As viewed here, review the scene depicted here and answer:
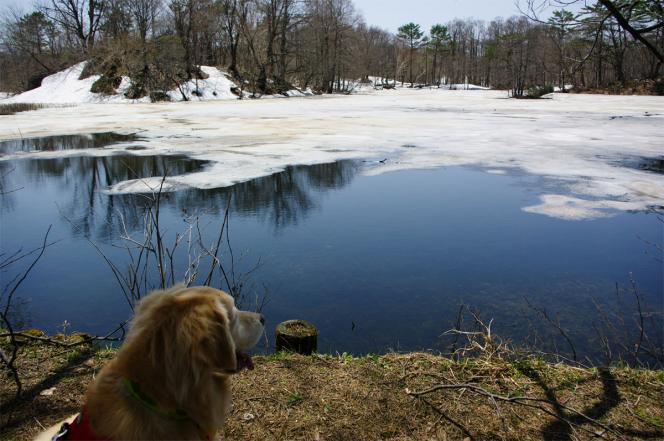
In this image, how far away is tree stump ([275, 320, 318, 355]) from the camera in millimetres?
4285

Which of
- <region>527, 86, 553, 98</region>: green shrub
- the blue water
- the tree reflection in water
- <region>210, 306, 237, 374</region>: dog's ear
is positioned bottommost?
the blue water

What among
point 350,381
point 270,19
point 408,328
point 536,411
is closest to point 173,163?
point 408,328

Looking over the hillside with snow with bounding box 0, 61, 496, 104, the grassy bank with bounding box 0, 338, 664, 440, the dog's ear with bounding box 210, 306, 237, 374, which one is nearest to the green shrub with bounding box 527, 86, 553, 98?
Answer: the hillside with snow with bounding box 0, 61, 496, 104

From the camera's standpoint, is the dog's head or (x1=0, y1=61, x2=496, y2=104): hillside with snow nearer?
the dog's head

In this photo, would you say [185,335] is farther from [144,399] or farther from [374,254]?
[374,254]

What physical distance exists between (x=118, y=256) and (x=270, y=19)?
43290mm

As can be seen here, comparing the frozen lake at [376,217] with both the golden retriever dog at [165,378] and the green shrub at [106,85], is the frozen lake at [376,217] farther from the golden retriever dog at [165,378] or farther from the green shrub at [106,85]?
the green shrub at [106,85]

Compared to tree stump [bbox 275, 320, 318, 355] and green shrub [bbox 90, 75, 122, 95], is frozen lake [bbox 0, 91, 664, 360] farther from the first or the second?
green shrub [bbox 90, 75, 122, 95]

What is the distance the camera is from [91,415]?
1980 mm

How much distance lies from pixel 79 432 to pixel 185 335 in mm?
532

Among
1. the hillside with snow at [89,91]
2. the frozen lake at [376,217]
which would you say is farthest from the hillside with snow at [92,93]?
the frozen lake at [376,217]

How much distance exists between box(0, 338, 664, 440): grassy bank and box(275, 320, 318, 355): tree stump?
0.84ft

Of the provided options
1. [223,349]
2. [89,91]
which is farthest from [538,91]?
[223,349]

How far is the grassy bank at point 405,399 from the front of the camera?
3033 mm
